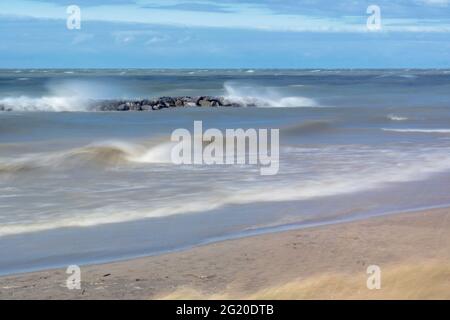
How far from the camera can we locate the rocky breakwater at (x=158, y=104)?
104 ft

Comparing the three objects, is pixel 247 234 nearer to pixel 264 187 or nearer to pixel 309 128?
pixel 264 187

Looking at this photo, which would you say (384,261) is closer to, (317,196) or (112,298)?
(112,298)

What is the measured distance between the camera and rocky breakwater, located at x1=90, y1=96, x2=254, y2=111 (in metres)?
31.6

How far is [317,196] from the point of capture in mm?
9445

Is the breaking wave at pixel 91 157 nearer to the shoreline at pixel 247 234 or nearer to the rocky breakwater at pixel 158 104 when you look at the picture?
the shoreline at pixel 247 234

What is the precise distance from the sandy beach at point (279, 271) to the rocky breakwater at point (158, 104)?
979 inches

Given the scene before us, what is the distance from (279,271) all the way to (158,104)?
27162 mm

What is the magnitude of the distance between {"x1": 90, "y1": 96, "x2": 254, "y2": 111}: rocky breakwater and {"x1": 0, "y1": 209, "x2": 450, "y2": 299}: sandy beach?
24872mm

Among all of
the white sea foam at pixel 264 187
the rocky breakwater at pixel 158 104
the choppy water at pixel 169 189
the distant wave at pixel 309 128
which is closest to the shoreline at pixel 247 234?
the choppy water at pixel 169 189

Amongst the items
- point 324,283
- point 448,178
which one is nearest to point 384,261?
point 324,283

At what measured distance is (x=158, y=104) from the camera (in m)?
32.5

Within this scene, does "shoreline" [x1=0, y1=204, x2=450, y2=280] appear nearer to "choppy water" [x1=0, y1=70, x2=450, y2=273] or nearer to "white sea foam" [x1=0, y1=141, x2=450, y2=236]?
"choppy water" [x1=0, y1=70, x2=450, y2=273]
